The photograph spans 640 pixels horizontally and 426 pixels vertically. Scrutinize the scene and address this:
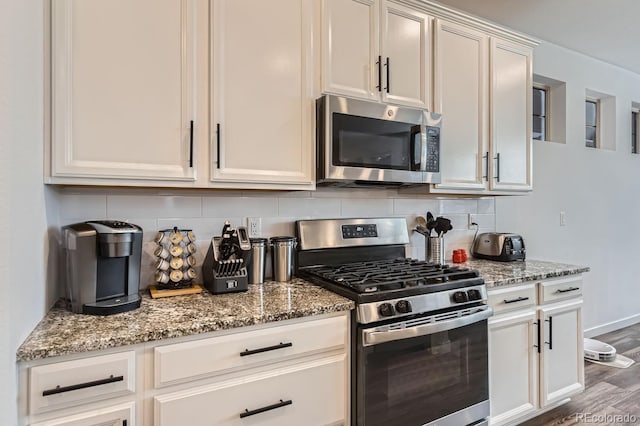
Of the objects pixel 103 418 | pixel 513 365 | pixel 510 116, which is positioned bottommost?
pixel 513 365

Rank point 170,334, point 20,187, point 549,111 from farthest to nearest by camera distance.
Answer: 1. point 549,111
2. point 170,334
3. point 20,187

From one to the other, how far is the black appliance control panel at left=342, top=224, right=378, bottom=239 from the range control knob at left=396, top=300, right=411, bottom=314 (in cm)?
67

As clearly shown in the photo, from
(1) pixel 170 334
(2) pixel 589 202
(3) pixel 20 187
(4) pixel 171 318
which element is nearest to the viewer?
(3) pixel 20 187

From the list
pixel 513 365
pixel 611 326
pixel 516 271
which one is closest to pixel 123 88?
pixel 516 271

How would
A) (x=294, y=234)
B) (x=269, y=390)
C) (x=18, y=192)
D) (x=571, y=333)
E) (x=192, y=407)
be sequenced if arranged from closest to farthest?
(x=18, y=192), (x=192, y=407), (x=269, y=390), (x=294, y=234), (x=571, y=333)

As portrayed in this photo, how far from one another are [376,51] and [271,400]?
173cm

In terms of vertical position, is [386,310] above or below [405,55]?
below

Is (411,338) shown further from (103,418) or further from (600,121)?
(600,121)

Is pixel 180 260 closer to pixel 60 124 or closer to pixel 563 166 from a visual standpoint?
pixel 60 124

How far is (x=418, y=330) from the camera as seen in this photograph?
5.16 ft

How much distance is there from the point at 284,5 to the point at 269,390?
166cm

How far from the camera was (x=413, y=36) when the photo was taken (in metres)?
2.07

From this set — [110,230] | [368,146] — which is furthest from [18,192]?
[368,146]

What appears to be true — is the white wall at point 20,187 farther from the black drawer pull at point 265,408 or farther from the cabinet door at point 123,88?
the black drawer pull at point 265,408
